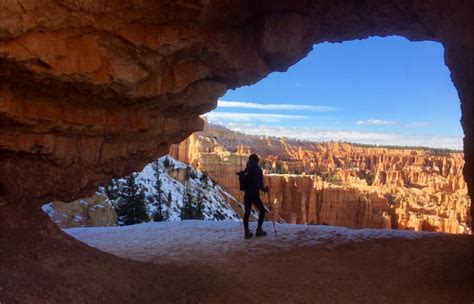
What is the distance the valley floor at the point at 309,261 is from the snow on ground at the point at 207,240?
0.9 inches

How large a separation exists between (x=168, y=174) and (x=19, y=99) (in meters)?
47.1

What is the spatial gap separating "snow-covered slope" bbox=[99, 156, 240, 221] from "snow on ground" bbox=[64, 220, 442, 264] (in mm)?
26115

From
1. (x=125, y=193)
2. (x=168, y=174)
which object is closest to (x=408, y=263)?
(x=125, y=193)

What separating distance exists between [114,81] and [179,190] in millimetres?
43455

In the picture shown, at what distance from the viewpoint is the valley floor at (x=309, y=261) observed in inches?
272

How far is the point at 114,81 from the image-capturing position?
23.0 feet

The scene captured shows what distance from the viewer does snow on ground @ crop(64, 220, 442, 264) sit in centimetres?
986

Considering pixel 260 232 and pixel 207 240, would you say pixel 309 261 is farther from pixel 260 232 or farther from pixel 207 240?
pixel 207 240

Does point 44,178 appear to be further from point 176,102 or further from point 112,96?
point 176,102

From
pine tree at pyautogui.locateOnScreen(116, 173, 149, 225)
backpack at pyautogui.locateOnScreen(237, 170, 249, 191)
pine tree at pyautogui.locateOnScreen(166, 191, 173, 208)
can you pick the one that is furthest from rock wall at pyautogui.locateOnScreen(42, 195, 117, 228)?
backpack at pyautogui.locateOnScreen(237, 170, 249, 191)

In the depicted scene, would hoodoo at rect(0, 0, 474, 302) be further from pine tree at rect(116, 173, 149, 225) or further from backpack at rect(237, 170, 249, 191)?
pine tree at rect(116, 173, 149, 225)

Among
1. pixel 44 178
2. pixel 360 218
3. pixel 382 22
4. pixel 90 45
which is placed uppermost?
pixel 382 22

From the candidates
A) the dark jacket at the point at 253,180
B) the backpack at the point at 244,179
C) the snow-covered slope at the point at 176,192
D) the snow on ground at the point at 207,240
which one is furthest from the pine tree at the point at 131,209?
the dark jacket at the point at 253,180

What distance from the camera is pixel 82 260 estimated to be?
6.64m
